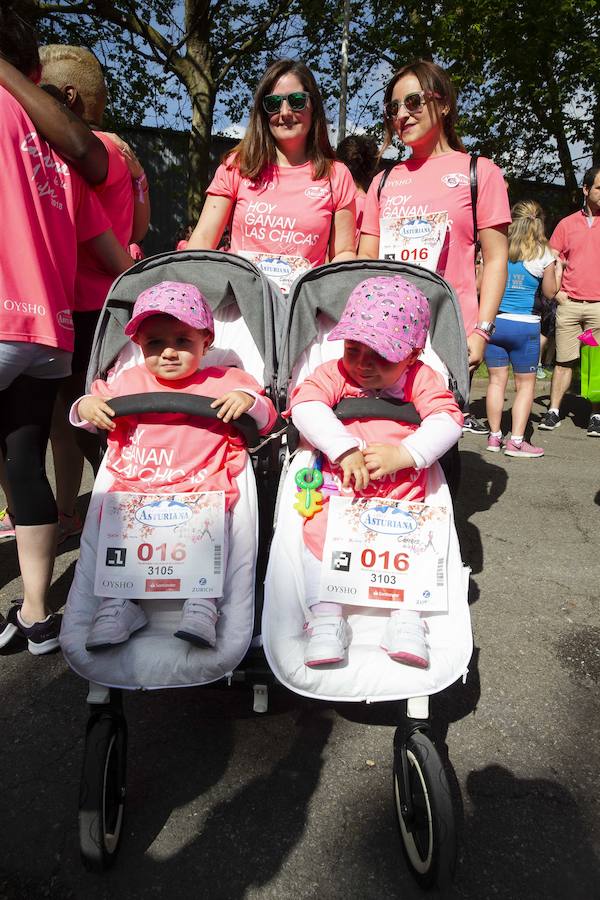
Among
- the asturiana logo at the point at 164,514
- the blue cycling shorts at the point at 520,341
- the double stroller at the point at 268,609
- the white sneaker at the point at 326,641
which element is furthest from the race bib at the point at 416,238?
the blue cycling shorts at the point at 520,341

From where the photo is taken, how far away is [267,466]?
8.59ft

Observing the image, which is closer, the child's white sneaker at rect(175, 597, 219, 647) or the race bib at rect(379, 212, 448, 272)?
the child's white sneaker at rect(175, 597, 219, 647)

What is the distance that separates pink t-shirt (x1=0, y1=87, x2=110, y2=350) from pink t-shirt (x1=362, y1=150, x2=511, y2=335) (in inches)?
57.2

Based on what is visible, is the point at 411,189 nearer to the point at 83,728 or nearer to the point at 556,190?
the point at 83,728

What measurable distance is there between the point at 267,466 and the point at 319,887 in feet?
4.86

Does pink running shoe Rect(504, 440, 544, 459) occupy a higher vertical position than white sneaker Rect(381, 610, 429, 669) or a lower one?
lower

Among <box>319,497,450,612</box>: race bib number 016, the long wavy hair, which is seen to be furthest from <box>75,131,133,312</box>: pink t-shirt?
the long wavy hair

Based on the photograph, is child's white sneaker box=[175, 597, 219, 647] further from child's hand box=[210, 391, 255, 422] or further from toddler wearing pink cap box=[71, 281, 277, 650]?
child's hand box=[210, 391, 255, 422]

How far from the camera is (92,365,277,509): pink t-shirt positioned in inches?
87.7

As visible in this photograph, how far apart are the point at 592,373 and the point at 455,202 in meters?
2.04

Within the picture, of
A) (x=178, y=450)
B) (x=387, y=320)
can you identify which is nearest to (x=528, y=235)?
(x=387, y=320)

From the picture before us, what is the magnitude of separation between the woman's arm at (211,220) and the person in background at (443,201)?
29.9 inches

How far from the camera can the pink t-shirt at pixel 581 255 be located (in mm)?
5734

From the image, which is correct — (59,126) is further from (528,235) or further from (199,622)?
(528,235)
